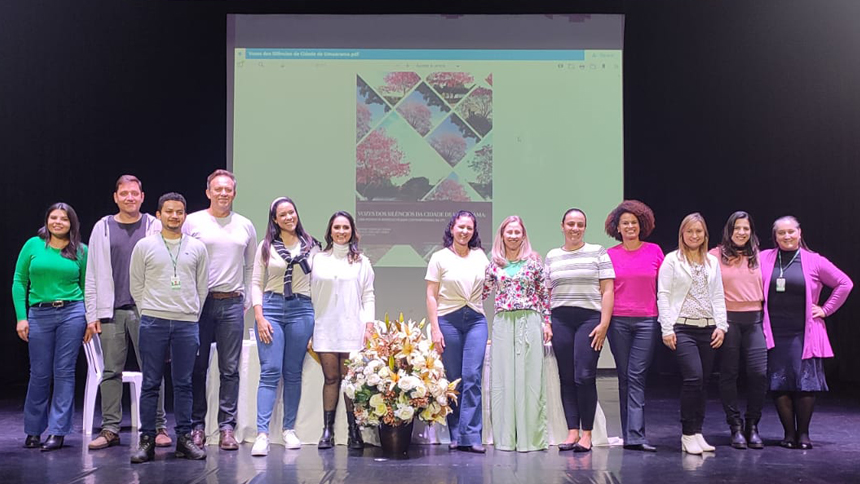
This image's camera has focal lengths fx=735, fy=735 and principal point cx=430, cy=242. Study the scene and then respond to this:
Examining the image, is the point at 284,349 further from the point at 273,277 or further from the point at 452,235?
the point at 452,235

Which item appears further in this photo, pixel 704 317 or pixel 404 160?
pixel 404 160

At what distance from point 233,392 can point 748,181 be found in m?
4.85

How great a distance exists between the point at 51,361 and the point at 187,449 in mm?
995

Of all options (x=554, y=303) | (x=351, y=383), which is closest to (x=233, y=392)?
(x=351, y=383)

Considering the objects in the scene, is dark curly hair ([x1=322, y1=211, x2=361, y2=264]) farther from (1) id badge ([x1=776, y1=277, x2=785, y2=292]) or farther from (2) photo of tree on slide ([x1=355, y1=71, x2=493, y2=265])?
(1) id badge ([x1=776, y1=277, x2=785, y2=292])

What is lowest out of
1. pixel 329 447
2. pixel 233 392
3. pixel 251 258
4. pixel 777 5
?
pixel 329 447

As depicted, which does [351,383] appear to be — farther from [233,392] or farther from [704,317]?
[704,317]

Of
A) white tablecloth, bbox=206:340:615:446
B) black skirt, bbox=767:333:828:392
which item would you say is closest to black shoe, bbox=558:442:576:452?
white tablecloth, bbox=206:340:615:446

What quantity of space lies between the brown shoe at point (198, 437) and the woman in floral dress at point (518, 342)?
60.7 inches

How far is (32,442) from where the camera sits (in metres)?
3.94

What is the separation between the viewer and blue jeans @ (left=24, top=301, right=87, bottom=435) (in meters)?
3.93

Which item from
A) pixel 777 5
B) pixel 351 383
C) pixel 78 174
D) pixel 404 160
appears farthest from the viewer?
pixel 78 174

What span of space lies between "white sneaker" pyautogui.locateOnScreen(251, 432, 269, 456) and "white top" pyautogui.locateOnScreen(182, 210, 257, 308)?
78 cm

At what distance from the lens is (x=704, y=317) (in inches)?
150
